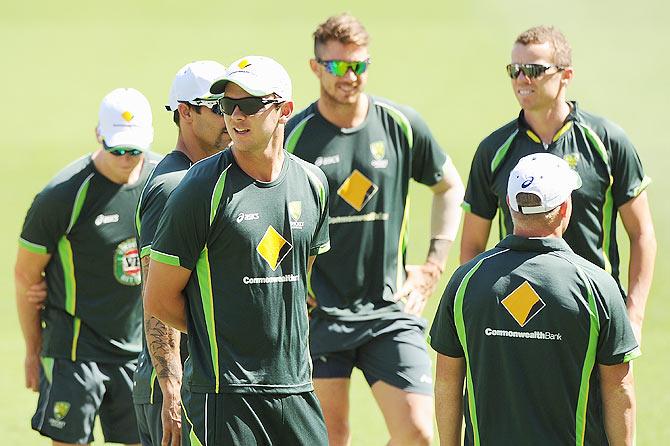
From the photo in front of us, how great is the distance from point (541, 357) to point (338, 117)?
124 inches

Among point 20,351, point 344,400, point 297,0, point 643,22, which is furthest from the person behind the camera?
point 297,0

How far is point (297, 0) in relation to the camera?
2464cm

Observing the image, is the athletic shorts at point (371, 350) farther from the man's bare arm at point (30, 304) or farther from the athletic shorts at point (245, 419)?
the athletic shorts at point (245, 419)

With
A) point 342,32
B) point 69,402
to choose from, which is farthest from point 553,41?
point 69,402

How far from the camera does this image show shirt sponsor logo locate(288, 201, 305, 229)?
5.68 metres

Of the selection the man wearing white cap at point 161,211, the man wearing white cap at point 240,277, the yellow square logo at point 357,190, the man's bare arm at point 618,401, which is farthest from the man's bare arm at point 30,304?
the man's bare arm at point 618,401

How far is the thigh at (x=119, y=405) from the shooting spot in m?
7.96

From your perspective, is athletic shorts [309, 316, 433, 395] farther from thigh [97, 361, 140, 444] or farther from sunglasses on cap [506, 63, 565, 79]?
sunglasses on cap [506, 63, 565, 79]

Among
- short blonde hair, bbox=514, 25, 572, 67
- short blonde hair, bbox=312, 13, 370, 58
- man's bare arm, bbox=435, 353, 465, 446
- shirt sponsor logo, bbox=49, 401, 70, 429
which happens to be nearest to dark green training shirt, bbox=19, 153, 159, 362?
shirt sponsor logo, bbox=49, 401, 70, 429

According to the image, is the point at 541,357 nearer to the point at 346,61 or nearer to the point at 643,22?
the point at 346,61

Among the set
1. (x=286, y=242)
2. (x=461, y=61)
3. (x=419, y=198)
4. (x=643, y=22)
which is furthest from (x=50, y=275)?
(x=643, y=22)

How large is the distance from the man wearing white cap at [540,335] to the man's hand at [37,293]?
3329 mm

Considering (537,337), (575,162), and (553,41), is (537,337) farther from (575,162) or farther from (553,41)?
(553,41)

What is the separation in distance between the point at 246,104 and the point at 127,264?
2.63 metres
